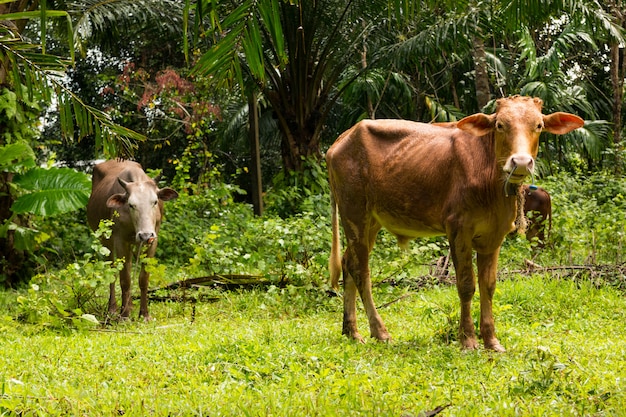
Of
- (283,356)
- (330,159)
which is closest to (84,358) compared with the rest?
(283,356)

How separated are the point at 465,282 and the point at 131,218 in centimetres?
417

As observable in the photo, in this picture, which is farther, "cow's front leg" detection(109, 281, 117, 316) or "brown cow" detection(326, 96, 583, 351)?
"cow's front leg" detection(109, 281, 117, 316)

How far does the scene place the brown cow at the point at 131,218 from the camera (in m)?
8.64

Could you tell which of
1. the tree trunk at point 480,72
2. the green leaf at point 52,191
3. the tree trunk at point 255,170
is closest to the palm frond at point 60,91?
the green leaf at point 52,191

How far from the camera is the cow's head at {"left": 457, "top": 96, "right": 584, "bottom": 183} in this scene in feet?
17.7

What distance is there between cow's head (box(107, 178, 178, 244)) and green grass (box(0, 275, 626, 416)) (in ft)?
3.14

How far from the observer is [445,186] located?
625 centimetres

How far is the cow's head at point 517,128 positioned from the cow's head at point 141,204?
385cm

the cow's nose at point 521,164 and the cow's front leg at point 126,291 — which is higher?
the cow's nose at point 521,164

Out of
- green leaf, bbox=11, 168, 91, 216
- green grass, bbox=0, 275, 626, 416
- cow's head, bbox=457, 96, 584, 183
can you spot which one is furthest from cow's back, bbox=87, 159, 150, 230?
cow's head, bbox=457, 96, 584, 183

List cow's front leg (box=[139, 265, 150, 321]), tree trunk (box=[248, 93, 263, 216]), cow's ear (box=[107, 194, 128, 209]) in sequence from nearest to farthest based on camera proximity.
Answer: cow's front leg (box=[139, 265, 150, 321])
cow's ear (box=[107, 194, 128, 209])
tree trunk (box=[248, 93, 263, 216])

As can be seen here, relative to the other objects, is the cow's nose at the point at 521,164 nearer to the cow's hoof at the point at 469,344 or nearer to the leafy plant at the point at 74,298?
the cow's hoof at the point at 469,344

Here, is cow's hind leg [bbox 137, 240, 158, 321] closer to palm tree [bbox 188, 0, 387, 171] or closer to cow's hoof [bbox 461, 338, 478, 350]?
cow's hoof [bbox 461, 338, 478, 350]

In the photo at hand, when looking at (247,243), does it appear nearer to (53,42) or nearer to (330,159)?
(330,159)
